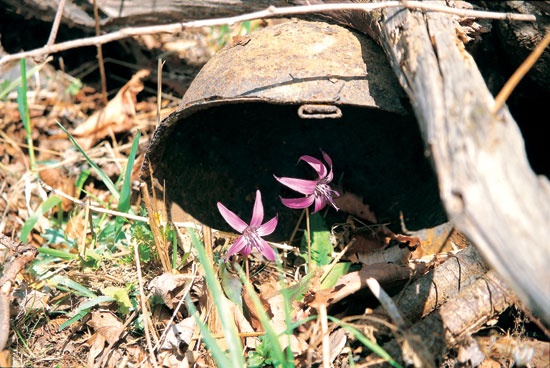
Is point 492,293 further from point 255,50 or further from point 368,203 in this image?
point 255,50

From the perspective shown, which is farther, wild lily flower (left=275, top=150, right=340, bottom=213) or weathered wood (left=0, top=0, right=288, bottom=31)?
weathered wood (left=0, top=0, right=288, bottom=31)

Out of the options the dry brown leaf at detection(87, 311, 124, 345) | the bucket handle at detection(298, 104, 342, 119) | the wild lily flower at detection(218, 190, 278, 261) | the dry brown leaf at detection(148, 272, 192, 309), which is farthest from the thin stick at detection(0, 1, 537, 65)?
the dry brown leaf at detection(87, 311, 124, 345)

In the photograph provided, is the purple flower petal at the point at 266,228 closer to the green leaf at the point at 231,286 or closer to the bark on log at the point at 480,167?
the green leaf at the point at 231,286

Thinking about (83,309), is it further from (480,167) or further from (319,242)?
(480,167)

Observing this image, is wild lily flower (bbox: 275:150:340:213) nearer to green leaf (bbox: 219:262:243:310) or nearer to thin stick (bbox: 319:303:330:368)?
green leaf (bbox: 219:262:243:310)

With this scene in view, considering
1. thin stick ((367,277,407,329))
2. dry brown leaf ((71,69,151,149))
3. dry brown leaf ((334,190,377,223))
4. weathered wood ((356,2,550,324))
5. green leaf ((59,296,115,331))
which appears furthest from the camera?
dry brown leaf ((71,69,151,149))

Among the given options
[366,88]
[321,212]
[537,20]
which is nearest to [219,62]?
[366,88]

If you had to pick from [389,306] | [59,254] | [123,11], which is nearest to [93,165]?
[59,254]
